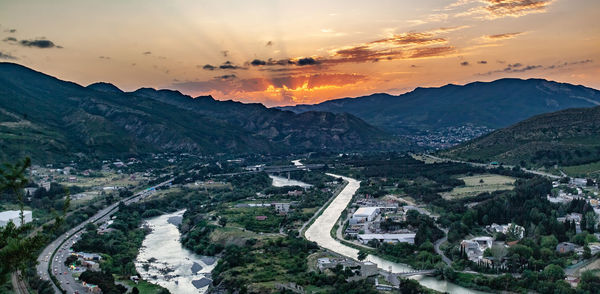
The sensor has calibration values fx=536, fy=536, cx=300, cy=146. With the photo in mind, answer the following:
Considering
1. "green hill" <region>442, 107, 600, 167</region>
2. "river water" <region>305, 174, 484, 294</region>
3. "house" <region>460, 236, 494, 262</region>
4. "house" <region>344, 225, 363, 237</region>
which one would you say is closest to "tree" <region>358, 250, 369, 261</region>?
"river water" <region>305, 174, 484, 294</region>

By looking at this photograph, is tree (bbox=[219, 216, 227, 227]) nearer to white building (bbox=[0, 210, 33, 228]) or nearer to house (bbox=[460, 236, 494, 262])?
white building (bbox=[0, 210, 33, 228])

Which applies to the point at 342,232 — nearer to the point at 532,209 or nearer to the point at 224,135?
the point at 532,209

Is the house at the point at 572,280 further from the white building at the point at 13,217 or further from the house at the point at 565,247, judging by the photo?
the white building at the point at 13,217

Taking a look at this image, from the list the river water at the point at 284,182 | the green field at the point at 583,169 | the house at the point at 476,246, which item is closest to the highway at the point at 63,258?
the house at the point at 476,246

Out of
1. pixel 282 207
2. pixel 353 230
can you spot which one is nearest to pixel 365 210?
pixel 353 230

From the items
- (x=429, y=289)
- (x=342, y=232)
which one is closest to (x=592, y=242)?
(x=429, y=289)

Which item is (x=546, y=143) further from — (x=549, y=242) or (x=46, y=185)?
(x=46, y=185)
